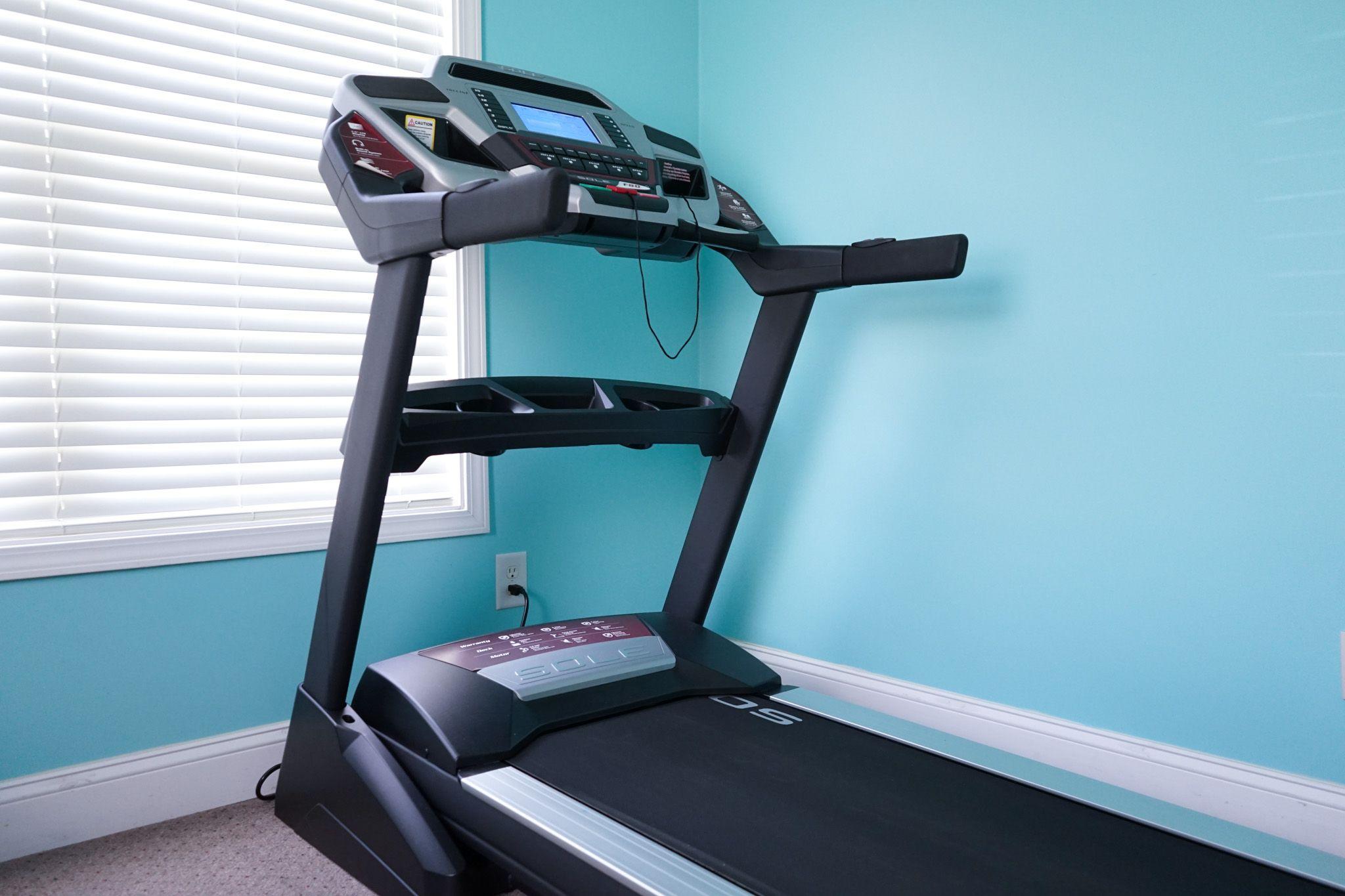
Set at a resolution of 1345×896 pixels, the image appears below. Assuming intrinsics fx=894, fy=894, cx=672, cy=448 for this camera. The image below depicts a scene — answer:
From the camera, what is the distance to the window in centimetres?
155

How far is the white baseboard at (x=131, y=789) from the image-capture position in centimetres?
151

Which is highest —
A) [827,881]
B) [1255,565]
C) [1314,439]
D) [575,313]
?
[575,313]

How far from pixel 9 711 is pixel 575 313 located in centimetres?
136

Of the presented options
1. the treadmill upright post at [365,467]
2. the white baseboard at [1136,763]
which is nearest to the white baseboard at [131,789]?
the treadmill upright post at [365,467]

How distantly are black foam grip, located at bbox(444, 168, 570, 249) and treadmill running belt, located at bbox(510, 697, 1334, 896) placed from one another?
0.77m

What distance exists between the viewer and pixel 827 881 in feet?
3.32

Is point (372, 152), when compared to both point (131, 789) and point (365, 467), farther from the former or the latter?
point (131, 789)

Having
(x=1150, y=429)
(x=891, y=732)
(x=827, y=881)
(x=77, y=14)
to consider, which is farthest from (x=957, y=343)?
(x=77, y=14)

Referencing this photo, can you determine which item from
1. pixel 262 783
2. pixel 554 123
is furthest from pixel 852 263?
pixel 262 783

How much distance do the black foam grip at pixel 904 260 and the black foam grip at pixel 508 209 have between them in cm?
74

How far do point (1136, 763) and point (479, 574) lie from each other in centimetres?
137

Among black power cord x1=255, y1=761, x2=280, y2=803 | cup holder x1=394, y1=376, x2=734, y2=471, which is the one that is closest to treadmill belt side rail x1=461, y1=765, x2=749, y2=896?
cup holder x1=394, y1=376, x2=734, y2=471

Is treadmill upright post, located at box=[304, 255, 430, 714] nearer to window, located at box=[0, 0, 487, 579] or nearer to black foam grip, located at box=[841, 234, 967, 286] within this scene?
window, located at box=[0, 0, 487, 579]

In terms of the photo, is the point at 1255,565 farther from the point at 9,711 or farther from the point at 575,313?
the point at 9,711
